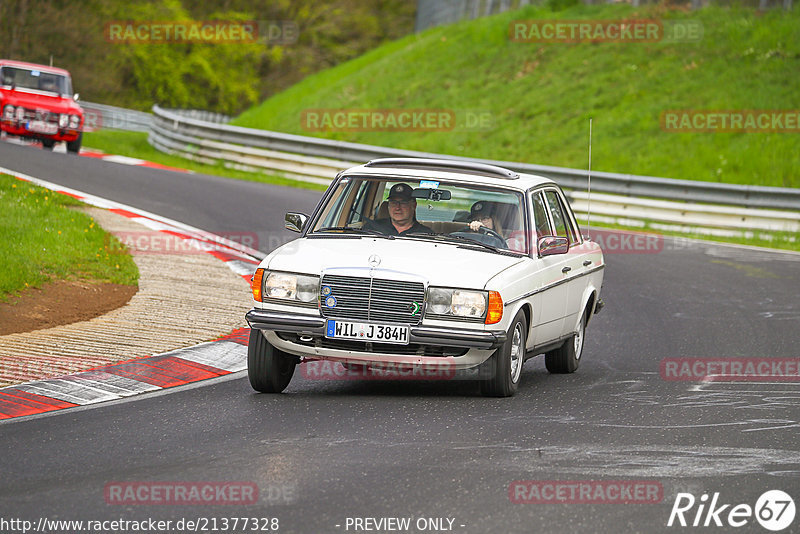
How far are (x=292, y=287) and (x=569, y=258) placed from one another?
2.67m

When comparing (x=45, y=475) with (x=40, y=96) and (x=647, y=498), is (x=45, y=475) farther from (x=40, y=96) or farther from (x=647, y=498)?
(x=40, y=96)

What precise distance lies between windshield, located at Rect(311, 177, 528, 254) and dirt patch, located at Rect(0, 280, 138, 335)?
2.85 meters

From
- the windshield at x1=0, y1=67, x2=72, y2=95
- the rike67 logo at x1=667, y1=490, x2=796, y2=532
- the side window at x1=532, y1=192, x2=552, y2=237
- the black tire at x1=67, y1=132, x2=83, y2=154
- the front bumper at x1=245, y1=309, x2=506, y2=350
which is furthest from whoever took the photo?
the black tire at x1=67, y1=132, x2=83, y2=154

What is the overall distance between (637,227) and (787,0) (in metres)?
11.6

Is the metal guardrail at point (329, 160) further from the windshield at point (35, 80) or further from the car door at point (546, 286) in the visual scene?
the car door at point (546, 286)

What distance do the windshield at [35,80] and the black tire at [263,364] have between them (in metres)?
20.2

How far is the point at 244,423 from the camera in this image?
7215mm

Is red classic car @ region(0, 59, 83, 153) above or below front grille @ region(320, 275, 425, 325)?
above

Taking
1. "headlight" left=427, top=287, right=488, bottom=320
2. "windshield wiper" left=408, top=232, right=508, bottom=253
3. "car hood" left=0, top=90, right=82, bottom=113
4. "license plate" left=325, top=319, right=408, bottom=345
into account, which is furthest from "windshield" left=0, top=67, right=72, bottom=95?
"headlight" left=427, top=287, right=488, bottom=320

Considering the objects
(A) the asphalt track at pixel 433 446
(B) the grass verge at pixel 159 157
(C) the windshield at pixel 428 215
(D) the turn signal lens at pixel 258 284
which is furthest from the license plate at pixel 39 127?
(D) the turn signal lens at pixel 258 284

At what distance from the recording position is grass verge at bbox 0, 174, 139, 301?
11406 mm

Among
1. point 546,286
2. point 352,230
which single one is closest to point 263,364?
point 352,230

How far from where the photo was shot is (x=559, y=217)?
9992 mm

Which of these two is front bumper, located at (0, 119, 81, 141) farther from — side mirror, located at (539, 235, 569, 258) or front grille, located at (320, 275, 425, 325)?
front grille, located at (320, 275, 425, 325)
